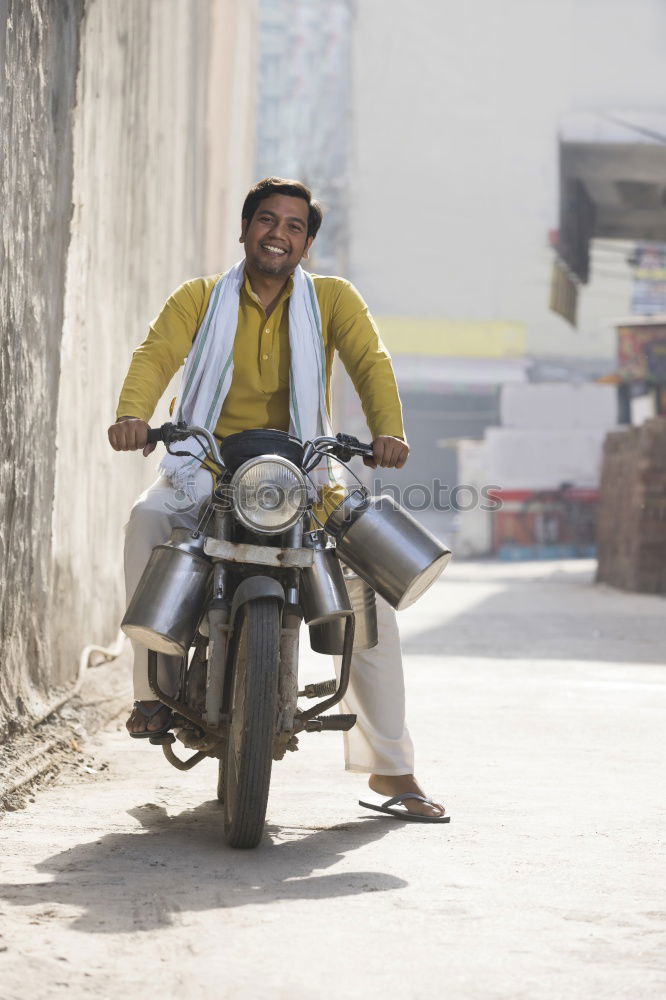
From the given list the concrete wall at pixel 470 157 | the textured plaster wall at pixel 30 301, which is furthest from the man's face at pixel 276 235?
the concrete wall at pixel 470 157

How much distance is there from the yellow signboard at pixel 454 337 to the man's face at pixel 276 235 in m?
44.7

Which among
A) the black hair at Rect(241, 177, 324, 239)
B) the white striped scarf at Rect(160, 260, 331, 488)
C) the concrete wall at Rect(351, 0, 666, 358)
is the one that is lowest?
the white striped scarf at Rect(160, 260, 331, 488)

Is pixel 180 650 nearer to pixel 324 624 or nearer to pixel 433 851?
pixel 324 624

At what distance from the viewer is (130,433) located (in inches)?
161

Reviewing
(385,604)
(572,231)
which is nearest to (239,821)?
(385,604)

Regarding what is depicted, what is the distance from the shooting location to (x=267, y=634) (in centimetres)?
386

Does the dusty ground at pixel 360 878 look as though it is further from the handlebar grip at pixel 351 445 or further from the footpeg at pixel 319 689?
the handlebar grip at pixel 351 445

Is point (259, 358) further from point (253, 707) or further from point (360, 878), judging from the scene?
point (360, 878)

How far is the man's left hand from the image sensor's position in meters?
4.23

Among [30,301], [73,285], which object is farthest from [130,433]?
[73,285]

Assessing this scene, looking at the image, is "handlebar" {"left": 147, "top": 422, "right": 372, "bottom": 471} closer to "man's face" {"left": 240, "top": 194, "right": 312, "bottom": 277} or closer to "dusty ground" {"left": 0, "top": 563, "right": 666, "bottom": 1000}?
"man's face" {"left": 240, "top": 194, "right": 312, "bottom": 277}

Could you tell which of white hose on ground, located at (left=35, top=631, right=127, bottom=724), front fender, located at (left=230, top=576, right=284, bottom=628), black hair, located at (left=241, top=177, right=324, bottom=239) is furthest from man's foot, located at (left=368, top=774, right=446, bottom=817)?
black hair, located at (left=241, top=177, right=324, bottom=239)

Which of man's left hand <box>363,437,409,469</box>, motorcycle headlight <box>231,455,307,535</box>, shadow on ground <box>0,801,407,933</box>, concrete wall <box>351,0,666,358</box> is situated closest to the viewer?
shadow on ground <box>0,801,407,933</box>

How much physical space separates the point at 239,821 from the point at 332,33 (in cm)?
4960
